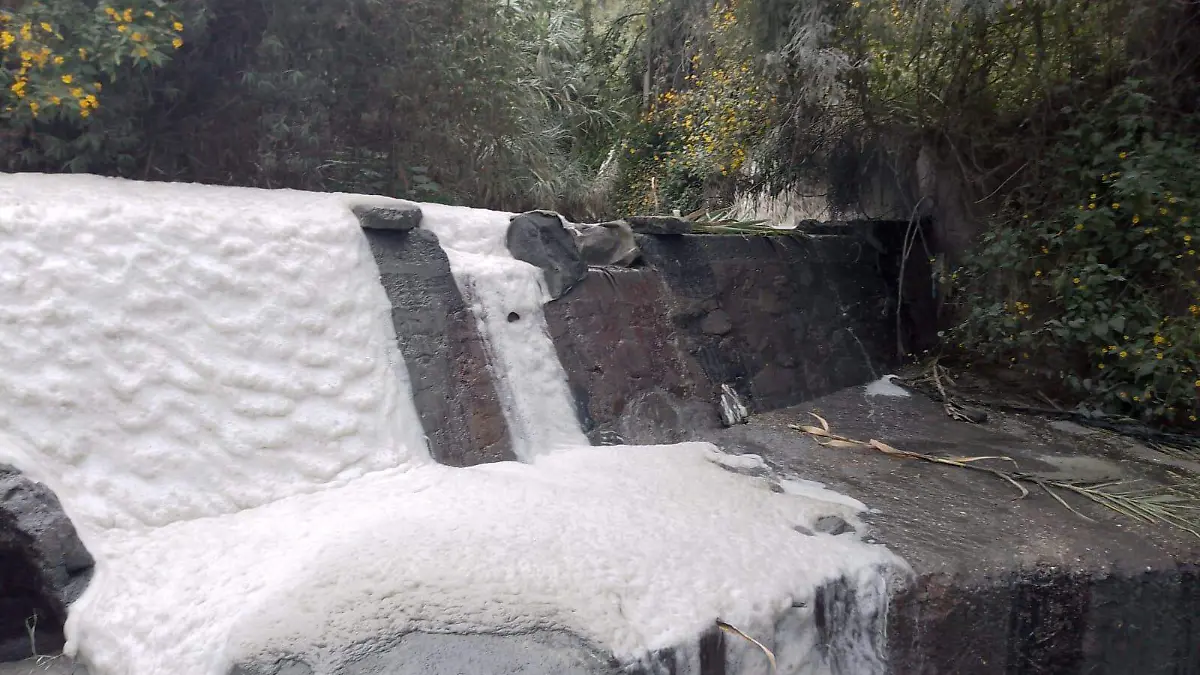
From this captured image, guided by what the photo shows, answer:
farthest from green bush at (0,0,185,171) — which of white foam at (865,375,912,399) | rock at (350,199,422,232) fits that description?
white foam at (865,375,912,399)

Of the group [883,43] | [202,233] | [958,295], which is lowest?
[958,295]

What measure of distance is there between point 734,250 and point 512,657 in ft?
12.6

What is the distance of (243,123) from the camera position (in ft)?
15.2

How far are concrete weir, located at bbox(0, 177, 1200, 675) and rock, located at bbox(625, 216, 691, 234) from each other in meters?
0.44

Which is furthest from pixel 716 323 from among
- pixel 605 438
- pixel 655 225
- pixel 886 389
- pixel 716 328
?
pixel 886 389

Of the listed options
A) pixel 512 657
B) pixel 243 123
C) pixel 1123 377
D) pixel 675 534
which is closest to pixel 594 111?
pixel 243 123

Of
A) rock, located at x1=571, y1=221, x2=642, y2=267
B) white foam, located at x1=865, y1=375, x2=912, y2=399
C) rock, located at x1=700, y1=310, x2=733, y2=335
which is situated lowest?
white foam, located at x1=865, y1=375, x2=912, y2=399

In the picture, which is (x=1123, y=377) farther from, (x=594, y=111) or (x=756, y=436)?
(x=594, y=111)

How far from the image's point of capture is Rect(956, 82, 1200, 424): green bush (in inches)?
170

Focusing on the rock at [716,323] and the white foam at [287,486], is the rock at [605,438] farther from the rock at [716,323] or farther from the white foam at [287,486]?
the rock at [716,323]

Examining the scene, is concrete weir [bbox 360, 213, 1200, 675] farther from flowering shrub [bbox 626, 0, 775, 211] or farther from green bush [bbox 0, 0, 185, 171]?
green bush [bbox 0, 0, 185, 171]

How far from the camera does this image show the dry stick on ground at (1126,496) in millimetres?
Answer: 3295

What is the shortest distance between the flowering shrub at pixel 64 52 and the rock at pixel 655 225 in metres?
2.72

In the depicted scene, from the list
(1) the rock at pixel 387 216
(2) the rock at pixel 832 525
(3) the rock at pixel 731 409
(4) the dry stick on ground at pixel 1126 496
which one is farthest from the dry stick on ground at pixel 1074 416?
(1) the rock at pixel 387 216
